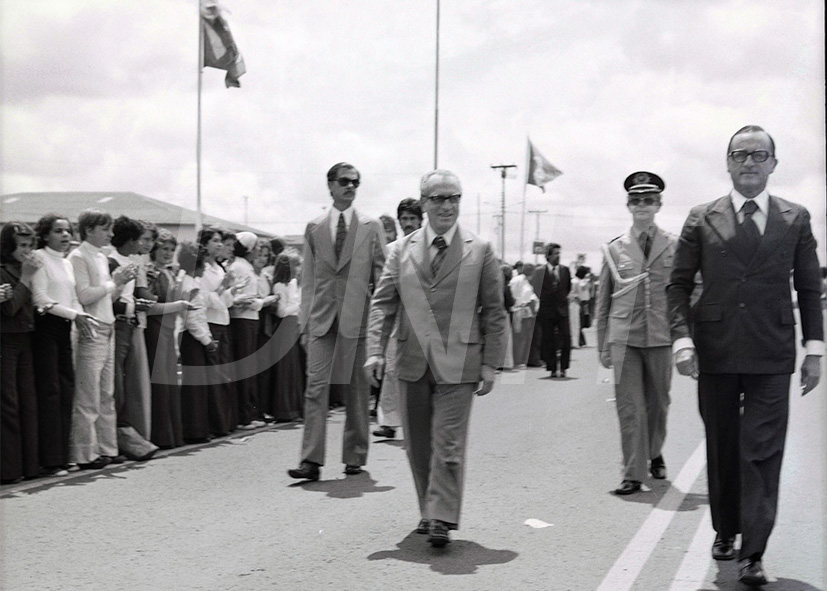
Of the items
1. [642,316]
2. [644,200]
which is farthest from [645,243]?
[642,316]

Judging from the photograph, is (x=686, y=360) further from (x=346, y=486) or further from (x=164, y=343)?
(x=164, y=343)

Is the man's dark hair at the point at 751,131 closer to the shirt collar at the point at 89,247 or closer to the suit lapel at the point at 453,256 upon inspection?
the suit lapel at the point at 453,256

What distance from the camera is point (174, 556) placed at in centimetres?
561

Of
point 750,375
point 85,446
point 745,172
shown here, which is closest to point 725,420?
point 750,375

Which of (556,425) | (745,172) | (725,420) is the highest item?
(745,172)

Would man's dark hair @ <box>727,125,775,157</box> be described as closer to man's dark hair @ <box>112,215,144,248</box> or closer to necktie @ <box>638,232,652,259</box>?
necktie @ <box>638,232,652,259</box>

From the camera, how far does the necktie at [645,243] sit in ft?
25.8

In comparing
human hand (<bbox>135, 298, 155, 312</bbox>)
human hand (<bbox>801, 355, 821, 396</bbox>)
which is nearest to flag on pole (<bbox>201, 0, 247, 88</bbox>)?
human hand (<bbox>135, 298, 155, 312</bbox>)

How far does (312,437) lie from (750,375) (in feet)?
11.8

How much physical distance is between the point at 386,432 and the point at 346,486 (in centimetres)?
255

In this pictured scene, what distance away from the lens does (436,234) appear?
20.0ft

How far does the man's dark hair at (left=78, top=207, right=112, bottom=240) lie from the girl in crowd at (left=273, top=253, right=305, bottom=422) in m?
3.40

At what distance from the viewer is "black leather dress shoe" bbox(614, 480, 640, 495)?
24.0 feet

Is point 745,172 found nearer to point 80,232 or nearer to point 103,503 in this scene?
point 103,503
